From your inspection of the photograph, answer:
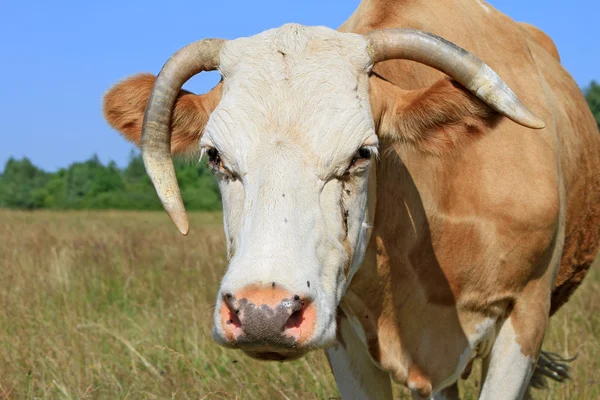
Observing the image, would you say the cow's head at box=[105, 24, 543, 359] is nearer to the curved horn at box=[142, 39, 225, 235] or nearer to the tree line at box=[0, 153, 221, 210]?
the curved horn at box=[142, 39, 225, 235]

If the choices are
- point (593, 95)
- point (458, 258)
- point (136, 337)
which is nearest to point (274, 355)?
point (458, 258)

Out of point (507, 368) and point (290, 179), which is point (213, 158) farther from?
point (507, 368)

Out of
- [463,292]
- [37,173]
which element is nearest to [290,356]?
[463,292]

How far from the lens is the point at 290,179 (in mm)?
2855

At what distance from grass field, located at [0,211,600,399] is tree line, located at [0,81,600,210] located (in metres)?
33.2

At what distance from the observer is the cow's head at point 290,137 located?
2.61 m

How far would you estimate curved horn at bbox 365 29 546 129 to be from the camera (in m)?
3.22

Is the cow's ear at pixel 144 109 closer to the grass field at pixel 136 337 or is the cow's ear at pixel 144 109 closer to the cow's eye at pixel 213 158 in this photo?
the cow's eye at pixel 213 158

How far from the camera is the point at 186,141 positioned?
12.0ft

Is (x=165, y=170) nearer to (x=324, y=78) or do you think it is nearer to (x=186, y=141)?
(x=186, y=141)

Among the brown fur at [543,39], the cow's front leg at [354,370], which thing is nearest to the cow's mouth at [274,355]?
the cow's front leg at [354,370]

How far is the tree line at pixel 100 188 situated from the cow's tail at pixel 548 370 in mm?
34964

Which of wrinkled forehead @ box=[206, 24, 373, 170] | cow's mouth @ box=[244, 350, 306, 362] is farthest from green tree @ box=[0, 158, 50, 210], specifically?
cow's mouth @ box=[244, 350, 306, 362]

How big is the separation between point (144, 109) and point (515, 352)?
2111 mm
